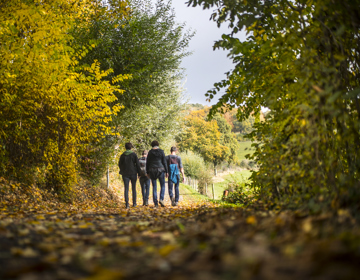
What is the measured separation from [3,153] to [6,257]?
690 centimetres

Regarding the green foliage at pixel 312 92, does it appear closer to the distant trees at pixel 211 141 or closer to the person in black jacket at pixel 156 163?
the person in black jacket at pixel 156 163

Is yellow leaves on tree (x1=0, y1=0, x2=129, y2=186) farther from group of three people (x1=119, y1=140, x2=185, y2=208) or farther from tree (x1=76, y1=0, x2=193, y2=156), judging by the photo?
tree (x1=76, y1=0, x2=193, y2=156)

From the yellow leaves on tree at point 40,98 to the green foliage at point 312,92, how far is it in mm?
4476

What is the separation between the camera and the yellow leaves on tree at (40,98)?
770 cm

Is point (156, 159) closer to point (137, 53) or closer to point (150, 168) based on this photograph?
point (150, 168)

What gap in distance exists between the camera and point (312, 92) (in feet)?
11.5

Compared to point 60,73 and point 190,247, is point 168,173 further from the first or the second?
point 190,247

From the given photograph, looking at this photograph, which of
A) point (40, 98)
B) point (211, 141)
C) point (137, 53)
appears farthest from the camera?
point (211, 141)

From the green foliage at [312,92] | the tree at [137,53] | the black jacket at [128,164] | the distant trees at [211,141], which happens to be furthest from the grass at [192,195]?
the distant trees at [211,141]

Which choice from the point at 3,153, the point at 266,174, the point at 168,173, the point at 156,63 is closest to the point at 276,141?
the point at 266,174

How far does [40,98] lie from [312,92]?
767 cm

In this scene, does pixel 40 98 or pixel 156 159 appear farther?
pixel 156 159

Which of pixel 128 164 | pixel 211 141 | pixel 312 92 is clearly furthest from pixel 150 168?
pixel 211 141

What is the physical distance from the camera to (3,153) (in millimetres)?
8375
